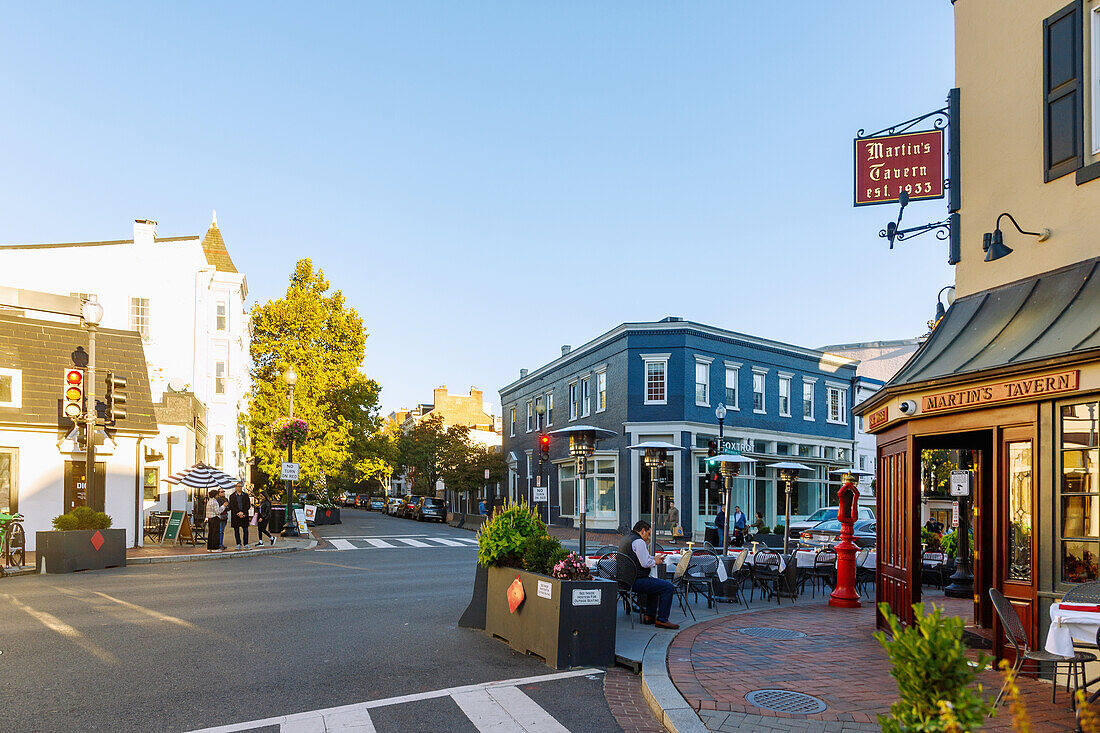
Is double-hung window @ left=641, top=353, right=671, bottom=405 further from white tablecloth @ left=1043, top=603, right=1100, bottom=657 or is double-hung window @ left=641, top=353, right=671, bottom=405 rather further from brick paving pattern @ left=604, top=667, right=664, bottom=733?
white tablecloth @ left=1043, top=603, right=1100, bottom=657

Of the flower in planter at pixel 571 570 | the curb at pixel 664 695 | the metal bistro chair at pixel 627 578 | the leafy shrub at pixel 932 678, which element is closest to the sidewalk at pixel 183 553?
the metal bistro chair at pixel 627 578

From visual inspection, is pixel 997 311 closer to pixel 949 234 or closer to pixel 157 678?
pixel 949 234

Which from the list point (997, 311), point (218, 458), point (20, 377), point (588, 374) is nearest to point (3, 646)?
point (997, 311)

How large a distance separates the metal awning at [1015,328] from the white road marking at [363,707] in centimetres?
479

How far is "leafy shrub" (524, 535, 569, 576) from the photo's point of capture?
387 inches

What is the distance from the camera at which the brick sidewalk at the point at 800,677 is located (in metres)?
6.65

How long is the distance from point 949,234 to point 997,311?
147cm

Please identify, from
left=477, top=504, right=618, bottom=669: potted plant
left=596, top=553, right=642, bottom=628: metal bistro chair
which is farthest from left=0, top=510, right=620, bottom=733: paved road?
left=596, top=553, right=642, bottom=628: metal bistro chair

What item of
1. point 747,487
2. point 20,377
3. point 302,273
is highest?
point 302,273

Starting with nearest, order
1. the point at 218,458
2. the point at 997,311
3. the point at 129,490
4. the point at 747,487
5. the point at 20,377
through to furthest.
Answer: the point at 997,311, the point at 20,377, the point at 129,490, the point at 747,487, the point at 218,458

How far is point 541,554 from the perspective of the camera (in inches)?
391

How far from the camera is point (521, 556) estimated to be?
33.4 ft

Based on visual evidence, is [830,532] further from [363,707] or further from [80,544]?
[363,707]

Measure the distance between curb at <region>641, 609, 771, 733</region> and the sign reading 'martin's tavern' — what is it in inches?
150
